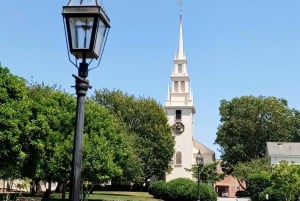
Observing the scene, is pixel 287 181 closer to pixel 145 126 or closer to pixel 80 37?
pixel 145 126

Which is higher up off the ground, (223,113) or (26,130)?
(223,113)

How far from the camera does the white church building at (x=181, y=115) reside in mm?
78125

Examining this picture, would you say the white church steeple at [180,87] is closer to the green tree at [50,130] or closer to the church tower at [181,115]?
the church tower at [181,115]

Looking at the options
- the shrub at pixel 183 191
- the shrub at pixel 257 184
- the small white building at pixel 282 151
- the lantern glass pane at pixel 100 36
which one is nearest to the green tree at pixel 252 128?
the small white building at pixel 282 151

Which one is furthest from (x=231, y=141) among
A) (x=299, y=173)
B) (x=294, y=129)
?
(x=299, y=173)

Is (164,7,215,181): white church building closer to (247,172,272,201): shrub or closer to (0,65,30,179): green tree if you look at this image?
(247,172,272,201): shrub

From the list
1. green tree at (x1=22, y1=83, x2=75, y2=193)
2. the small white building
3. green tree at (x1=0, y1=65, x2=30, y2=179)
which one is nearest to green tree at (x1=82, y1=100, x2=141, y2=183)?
green tree at (x1=22, y1=83, x2=75, y2=193)

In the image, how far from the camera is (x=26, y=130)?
25.5m

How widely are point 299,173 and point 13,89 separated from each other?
36.7 m

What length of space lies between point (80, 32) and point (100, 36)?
240 millimetres

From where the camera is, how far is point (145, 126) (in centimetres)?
6719

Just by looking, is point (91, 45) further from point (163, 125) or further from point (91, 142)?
point (163, 125)

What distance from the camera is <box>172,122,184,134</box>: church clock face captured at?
7944 cm

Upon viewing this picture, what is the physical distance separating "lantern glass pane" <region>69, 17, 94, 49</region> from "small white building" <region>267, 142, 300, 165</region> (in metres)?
74.7
